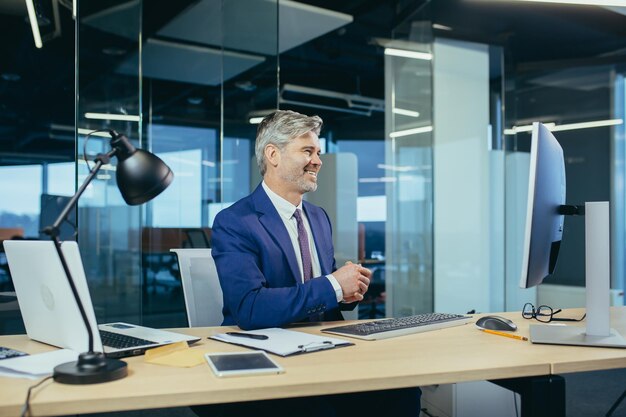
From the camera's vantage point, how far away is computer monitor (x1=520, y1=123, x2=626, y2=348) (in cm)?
154

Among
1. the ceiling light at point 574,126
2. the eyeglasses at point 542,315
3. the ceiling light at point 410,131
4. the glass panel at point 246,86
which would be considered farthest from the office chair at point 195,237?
the eyeglasses at point 542,315

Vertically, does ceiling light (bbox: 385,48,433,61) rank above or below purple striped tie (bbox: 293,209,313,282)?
above

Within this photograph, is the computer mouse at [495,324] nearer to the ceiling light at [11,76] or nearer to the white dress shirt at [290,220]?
the white dress shirt at [290,220]

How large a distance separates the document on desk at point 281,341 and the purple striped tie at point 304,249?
383mm

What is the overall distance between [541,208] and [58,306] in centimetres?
129

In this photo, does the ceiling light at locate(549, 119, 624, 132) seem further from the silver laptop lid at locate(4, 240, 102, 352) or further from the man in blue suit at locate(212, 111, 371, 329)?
the silver laptop lid at locate(4, 240, 102, 352)

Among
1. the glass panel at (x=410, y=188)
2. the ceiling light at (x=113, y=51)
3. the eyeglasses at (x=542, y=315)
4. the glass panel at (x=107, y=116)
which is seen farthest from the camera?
the glass panel at (x=410, y=188)

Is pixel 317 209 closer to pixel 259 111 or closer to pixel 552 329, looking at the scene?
pixel 552 329

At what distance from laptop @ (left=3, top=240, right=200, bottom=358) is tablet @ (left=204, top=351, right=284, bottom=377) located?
249 millimetres

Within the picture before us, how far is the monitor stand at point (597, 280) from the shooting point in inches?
65.3

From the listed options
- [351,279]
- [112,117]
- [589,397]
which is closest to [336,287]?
[351,279]

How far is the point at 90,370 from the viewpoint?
47.0 inches

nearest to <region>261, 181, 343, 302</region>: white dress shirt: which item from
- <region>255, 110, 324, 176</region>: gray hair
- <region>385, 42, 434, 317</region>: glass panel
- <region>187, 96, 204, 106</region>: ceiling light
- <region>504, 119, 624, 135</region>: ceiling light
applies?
<region>255, 110, 324, 176</region>: gray hair

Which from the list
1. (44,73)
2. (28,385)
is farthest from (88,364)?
(44,73)
